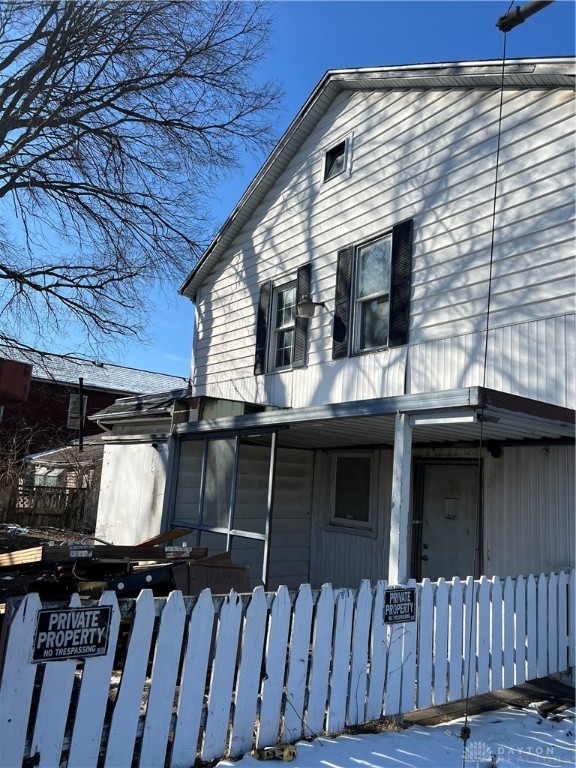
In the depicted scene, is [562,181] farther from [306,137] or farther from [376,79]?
[306,137]

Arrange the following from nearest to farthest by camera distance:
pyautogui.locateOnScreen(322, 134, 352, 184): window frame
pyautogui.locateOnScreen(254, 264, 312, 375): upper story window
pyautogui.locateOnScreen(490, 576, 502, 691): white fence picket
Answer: pyautogui.locateOnScreen(490, 576, 502, 691): white fence picket, pyautogui.locateOnScreen(322, 134, 352, 184): window frame, pyautogui.locateOnScreen(254, 264, 312, 375): upper story window

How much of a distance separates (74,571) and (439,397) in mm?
3210

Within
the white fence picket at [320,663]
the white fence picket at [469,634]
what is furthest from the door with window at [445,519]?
the white fence picket at [320,663]

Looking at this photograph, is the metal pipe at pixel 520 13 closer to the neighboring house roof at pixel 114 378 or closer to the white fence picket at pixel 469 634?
the white fence picket at pixel 469 634

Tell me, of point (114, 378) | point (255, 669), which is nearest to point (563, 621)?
point (255, 669)

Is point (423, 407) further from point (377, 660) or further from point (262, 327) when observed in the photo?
point (262, 327)

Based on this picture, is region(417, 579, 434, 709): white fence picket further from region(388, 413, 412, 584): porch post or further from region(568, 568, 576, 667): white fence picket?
region(568, 568, 576, 667): white fence picket

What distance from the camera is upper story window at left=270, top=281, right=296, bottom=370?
10.6 meters

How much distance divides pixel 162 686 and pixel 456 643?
8.54ft

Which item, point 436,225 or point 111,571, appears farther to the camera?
point 436,225

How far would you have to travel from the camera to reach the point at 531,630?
5.47 metres

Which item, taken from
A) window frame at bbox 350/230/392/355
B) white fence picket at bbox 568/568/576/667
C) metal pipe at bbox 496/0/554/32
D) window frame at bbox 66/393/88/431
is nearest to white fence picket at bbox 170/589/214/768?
white fence picket at bbox 568/568/576/667

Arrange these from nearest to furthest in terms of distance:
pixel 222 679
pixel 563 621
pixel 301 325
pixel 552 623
Answer: pixel 222 679 → pixel 552 623 → pixel 563 621 → pixel 301 325

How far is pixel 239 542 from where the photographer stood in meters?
9.64
